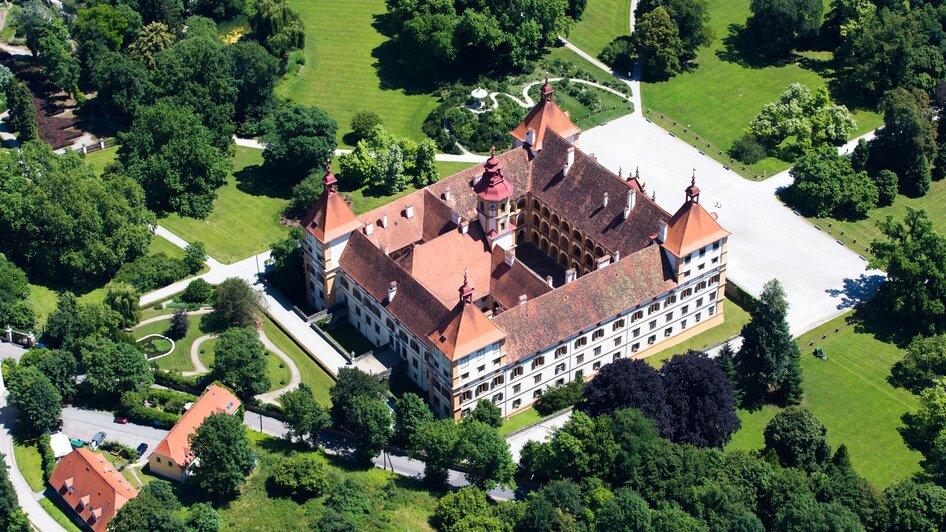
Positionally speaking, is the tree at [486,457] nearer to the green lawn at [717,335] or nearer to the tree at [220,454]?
the tree at [220,454]

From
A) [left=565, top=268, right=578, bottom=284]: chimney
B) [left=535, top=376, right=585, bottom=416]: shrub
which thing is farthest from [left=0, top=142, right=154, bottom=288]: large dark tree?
[left=535, top=376, right=585, bottom=416]: shrub

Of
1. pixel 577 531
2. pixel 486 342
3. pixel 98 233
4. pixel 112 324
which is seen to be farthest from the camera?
pixel 98 233

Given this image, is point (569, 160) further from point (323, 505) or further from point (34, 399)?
point (34, 399)

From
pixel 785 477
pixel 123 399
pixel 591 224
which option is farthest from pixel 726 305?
pixel 123 399

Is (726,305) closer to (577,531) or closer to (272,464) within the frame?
(577,531)

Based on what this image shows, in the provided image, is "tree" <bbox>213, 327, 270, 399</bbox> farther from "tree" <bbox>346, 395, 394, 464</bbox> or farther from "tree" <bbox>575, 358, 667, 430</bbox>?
"tree" <bbox>575, 358, 667, 430</bbox>

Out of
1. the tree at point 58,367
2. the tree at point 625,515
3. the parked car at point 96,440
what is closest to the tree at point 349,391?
the parked car at point 96,440
